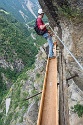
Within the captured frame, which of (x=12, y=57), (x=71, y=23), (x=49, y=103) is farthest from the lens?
(x=12, y=57)

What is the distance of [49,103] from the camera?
902cm

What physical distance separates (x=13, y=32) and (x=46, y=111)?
360 ft

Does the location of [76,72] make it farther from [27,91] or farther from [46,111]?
[27,91]

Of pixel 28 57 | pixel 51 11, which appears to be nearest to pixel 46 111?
pixel 51 11

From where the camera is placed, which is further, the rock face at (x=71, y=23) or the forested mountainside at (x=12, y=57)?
the forested mountainside at (x=12, y=57)

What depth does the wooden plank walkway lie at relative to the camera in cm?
800

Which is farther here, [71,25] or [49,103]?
[71,25]

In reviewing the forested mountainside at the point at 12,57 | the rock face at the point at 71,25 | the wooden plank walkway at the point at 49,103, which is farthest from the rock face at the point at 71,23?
the forested mountainside at the point at 12,57

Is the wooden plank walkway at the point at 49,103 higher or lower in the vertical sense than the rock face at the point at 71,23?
lower

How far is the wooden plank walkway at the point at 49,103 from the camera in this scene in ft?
26.2

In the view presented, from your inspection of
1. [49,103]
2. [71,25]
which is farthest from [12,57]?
[49,103]

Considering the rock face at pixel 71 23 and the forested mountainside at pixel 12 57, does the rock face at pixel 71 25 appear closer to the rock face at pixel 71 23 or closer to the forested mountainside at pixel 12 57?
the rock face at pixel 71 23

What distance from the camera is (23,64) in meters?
99.6

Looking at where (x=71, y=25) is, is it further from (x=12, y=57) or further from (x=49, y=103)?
(x=12, y=57)
